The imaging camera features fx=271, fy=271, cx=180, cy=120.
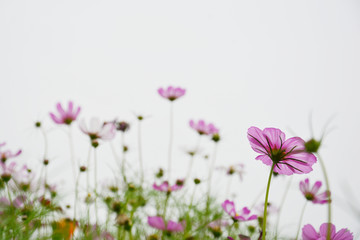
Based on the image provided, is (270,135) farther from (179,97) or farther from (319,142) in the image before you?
(179,97)

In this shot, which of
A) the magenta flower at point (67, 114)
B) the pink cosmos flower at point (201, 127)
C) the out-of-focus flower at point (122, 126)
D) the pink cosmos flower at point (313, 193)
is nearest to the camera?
the pink cosmos flower at point (313, 193)

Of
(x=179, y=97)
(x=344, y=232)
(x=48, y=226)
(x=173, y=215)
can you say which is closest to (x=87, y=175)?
(x=48, y=226)

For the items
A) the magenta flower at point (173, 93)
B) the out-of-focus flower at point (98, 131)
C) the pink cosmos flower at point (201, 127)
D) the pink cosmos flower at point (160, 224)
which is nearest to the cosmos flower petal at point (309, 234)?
the pink cosmos flower at point (160, 224)

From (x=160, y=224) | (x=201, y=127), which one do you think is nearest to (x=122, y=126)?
(x=201, y=127)

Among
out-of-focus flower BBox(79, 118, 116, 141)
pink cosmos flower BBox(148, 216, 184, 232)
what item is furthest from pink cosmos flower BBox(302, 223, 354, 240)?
out-of-focus flower BBox(79, 118, 116, 141)

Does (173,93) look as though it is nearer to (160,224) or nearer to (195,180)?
(195,180)

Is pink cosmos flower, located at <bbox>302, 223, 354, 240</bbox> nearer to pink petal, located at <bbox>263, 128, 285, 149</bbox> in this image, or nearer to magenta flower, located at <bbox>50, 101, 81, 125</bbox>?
pink petal, located at <bbox>263, 128, 285, 149</bbox>

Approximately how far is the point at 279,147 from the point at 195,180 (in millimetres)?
765

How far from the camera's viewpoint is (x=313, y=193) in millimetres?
755

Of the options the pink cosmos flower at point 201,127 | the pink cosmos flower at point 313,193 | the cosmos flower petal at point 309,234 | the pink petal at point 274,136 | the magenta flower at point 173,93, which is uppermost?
the magenta flower at point 173,93

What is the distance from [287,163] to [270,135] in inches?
2.5

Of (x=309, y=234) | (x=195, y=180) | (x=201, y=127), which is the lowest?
(x=195, y=180)

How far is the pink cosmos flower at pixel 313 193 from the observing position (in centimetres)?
75

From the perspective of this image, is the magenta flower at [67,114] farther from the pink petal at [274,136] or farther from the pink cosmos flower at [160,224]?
the pink petal at [274,136]
